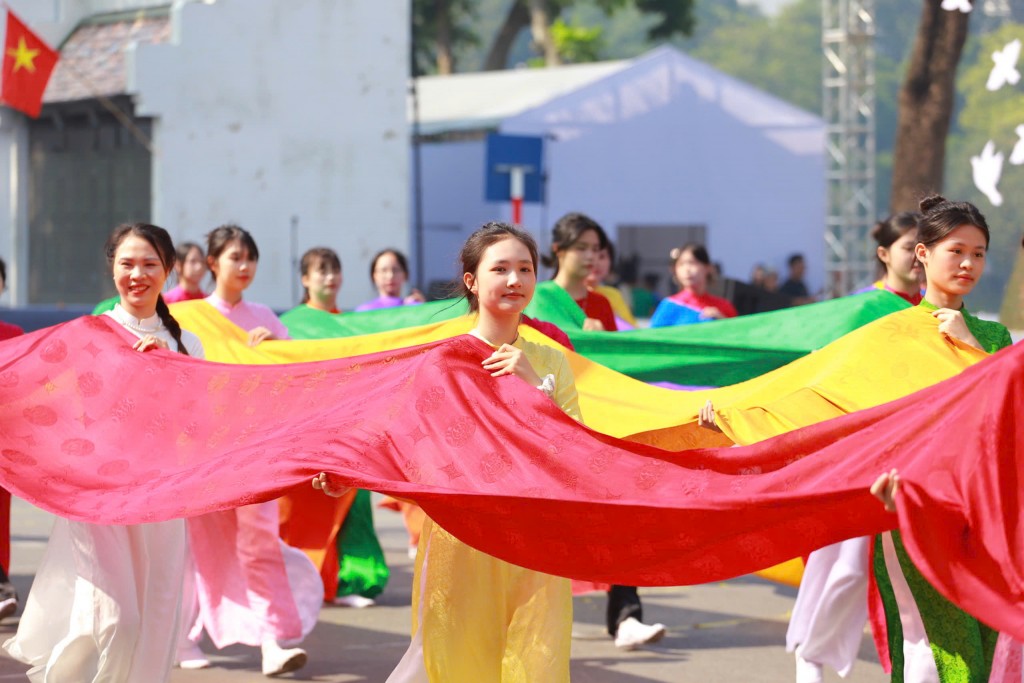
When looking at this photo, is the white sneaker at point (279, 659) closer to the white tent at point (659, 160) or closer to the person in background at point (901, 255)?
the person in background at point (901, 255)

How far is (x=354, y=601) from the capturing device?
823 centimetres

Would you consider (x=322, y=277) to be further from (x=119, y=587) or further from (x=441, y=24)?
(x=441, y=24)

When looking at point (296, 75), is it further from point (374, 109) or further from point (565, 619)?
point (565, 619)

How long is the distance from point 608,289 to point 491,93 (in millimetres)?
20446

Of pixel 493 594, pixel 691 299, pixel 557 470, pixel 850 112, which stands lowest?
pixel 493 594

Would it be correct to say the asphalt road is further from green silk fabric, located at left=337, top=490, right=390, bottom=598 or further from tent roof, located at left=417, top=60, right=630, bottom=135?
tent roof, located at left=417, top=60, right=630, bottom=135

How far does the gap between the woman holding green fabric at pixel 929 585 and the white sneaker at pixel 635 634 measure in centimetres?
187

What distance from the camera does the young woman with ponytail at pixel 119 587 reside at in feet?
17.7

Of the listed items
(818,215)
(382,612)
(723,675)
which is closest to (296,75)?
(818,215)

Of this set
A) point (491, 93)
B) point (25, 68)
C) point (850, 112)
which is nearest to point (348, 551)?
point (25, 68)

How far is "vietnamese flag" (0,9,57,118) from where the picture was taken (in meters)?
15.7

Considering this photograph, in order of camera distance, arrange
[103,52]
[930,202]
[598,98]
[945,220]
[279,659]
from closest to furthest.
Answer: [945,220]
[930,202]
[279,659]
[103,52]
[598,98]

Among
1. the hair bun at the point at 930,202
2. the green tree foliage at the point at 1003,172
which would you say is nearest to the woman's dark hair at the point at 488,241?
the hair bun at the point at 930,202

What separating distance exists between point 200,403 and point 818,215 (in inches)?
980
